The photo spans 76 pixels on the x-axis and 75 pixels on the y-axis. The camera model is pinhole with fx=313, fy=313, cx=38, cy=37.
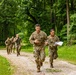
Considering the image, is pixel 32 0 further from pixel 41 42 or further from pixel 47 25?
pixel 41 42

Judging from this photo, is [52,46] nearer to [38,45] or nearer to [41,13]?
[38,45]

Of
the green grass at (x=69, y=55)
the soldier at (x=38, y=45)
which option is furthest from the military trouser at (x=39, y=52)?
the green grass at (x=69, y=55)

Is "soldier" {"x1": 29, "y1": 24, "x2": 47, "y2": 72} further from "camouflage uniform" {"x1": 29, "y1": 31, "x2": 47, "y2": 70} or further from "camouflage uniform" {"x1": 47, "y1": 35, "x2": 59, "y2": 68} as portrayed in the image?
"camouflage uniform" {"x1": 47, "y1": 35, "x2": 59, "y2": 68}

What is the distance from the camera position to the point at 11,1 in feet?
192

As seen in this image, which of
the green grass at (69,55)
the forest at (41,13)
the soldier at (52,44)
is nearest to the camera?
the soldier at (52,44)

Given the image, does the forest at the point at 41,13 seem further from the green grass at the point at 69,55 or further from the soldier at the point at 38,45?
the soldier at the point at 38,45

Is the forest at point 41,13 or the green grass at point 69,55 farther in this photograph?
the forest at point 41,13

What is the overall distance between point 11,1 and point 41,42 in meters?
44.2

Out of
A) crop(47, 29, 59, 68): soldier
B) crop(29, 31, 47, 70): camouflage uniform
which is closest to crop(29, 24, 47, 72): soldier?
crop(29, 31, 47, 70): camouflage uniform

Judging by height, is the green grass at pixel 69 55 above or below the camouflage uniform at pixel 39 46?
below

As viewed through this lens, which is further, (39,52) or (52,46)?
(52,46)

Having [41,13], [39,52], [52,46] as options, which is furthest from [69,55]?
[41,13]

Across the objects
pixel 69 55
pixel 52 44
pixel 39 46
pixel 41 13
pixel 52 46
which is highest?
pixel 39 46

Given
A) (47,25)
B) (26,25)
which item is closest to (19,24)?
(26,25)
